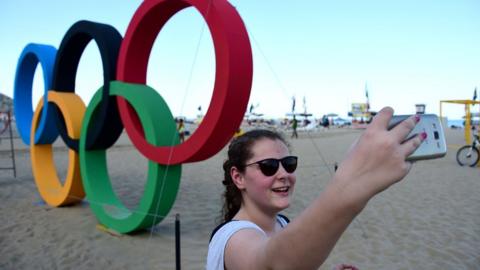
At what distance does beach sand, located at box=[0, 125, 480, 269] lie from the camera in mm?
4719

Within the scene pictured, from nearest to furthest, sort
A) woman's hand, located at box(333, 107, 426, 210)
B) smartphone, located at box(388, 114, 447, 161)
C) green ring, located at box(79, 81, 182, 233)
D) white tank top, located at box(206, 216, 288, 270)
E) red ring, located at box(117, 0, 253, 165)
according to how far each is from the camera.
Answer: woman's hand, located at box(333, 107, 426, 210), smartphone, located at box(388, 114, 447, 161), white tank top, located at box(206, 216, 288, 270), red ring, located at box(117, 0, 253, 165), green ring, located at box(79, 81, 182, 233)

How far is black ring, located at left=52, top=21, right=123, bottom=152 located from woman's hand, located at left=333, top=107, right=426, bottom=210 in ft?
18.4

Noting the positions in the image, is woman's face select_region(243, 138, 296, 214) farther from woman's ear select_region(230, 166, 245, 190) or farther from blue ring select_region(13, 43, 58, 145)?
blue ring select_region(13, 43, 58, 145)

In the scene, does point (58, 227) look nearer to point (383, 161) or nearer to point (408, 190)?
point (383, 161)

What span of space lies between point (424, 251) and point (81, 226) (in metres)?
5.66

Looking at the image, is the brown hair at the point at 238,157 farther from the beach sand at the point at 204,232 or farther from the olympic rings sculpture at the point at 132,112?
the beach sand at the point at 204,232

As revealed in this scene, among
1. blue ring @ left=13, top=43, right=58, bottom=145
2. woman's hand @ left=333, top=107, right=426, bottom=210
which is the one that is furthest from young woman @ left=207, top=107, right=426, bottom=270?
blue ring @ left=13, top=43, right=58, bottom=145

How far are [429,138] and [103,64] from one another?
5896 millimetres

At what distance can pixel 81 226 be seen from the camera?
6172 millimetres

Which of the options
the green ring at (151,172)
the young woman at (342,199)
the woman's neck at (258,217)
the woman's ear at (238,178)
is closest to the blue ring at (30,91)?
the green ring at (151,172)

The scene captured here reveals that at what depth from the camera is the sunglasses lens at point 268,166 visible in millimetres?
1381

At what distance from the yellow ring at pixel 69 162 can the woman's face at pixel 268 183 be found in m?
6.12

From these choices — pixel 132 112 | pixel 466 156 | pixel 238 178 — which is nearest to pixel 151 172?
pixel 132 112

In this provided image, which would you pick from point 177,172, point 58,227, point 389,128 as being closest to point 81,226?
point 58,227
